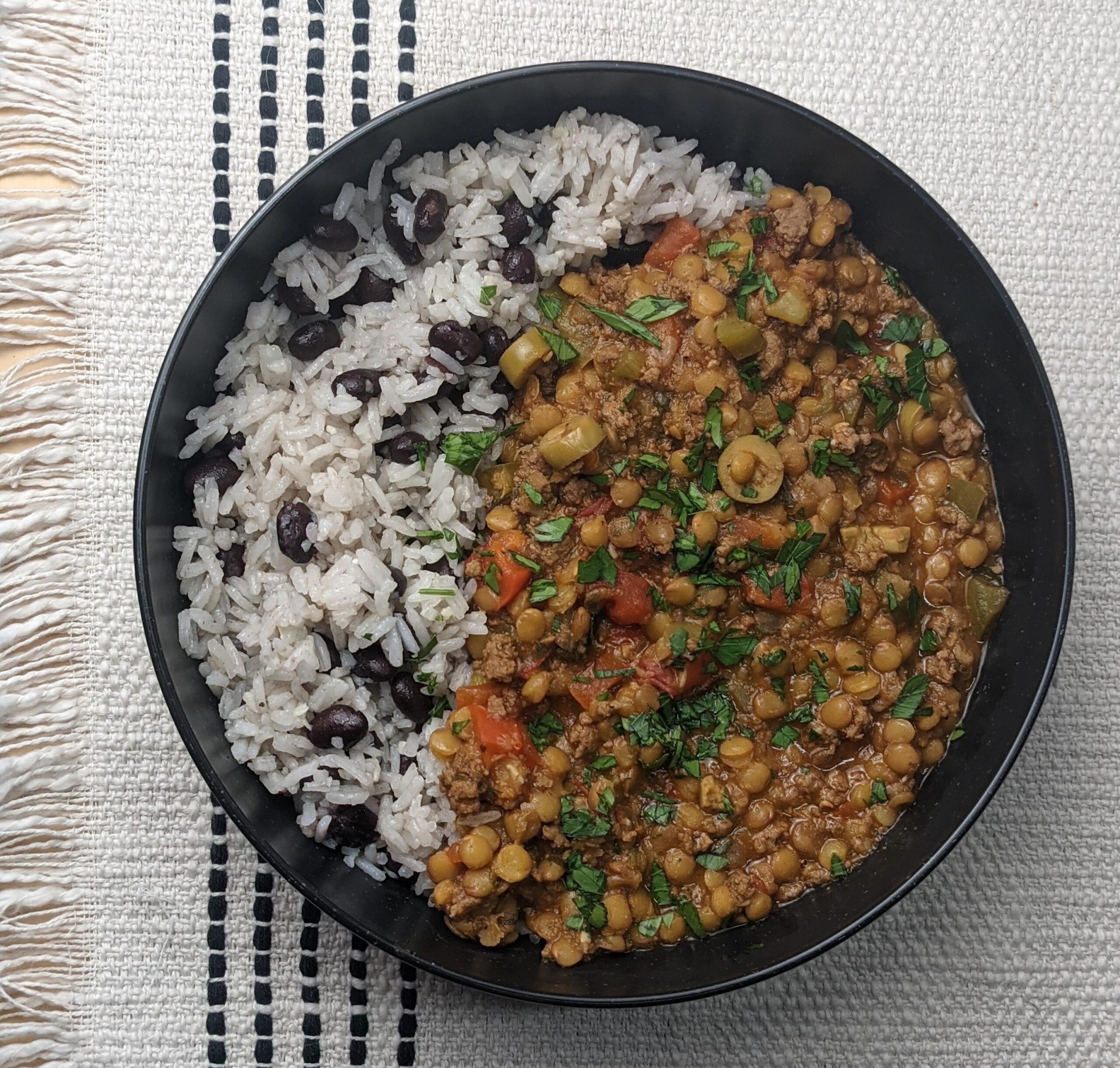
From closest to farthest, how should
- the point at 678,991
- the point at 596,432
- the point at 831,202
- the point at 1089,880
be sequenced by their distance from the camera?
the point at 678,991, the point at 596,432, the point at 831,202, the point at 1089,880

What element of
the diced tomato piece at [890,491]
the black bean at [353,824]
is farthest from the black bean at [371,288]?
the diced tomato piece at [890,491]

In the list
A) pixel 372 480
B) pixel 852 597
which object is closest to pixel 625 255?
pixel 372 480

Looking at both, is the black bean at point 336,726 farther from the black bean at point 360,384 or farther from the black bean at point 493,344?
the black bean at point 493,344

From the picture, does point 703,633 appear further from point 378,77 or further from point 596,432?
point 378,77

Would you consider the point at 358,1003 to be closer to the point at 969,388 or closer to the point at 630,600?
the point at 630,600

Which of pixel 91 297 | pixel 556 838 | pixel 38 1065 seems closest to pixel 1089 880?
pixel 556 838

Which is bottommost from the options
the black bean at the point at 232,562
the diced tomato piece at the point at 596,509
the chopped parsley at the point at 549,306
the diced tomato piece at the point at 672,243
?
the black bean at the point at 232,562

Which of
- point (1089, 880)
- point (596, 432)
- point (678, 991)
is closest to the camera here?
point (678, 991)
